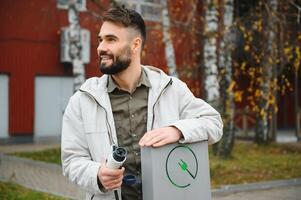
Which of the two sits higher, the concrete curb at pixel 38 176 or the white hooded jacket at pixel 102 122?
the white hooded jacket at pixel 102 122

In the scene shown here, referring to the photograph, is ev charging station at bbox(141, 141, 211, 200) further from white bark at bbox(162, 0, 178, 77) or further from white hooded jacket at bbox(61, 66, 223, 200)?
white bark at bbox(162, 0, 178, 77)

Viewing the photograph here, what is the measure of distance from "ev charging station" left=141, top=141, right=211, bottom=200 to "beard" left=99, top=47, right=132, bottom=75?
1.45 ft

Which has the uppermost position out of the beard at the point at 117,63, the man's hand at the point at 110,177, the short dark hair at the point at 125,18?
the short dark hair at the point at 125,18

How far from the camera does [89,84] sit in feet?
9.18

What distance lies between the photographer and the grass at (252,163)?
36.2 ft

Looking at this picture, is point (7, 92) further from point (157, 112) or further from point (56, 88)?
point (157, 112)

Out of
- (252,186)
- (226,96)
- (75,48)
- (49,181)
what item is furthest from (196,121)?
(75,48)

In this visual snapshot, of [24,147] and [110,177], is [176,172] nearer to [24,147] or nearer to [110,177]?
[110,177]

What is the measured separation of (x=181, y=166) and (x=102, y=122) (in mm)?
452

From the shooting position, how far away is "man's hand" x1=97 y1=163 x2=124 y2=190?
238 centimetres

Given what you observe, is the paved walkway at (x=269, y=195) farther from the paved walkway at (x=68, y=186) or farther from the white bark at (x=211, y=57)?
the white bark at (x=211, y=57)

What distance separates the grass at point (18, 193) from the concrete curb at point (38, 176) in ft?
0.98

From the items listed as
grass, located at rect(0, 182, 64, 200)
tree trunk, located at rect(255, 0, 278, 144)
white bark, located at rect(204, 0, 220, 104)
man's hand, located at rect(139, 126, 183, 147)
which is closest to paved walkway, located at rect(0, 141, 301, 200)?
grass, located at rect(0, 182, 64, 200)

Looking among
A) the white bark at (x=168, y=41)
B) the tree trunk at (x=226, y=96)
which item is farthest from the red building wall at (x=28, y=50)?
the tree trunk at (x=226, y=96)
